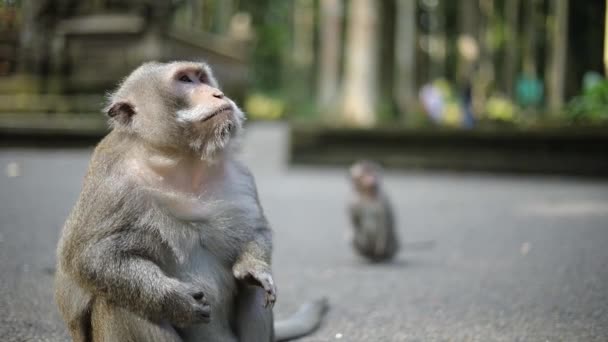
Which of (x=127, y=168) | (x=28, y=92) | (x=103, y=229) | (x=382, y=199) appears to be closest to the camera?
(x=103, y=229)

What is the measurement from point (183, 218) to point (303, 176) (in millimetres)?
9202

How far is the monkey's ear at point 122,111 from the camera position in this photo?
2.72 m

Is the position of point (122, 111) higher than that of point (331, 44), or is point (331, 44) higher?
point (122, 111)

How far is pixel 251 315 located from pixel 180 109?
843 mm

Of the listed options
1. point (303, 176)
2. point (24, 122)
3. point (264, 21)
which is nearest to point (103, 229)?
point (303, 176)

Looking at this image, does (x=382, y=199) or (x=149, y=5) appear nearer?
(x=382, y=199)

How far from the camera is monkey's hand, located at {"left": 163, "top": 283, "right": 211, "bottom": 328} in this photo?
2.38 m

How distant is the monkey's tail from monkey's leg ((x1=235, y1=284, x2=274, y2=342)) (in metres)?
0.62

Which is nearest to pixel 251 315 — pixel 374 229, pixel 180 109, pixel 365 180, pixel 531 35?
pixel 180 109

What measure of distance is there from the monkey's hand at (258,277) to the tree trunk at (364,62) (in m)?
12.2

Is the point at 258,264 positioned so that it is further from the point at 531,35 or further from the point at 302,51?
the point at 302,51

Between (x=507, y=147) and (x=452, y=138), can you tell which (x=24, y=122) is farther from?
(x=507, y=147)

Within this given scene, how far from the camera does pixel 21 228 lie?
5730 millimetres

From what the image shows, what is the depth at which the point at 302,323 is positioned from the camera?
352 centimetres
